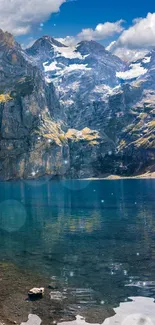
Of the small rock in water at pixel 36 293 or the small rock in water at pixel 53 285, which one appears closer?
the small rock in water at pixel 36 293

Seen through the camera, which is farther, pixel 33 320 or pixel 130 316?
pixel 130 316

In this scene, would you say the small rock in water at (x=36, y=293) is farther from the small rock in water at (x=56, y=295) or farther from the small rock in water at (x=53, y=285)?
the small rock in water at (x=53, y=285)

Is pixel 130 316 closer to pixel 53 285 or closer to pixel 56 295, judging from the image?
pixel 56 295

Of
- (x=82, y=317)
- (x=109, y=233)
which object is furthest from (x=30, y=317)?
(x=109, y=233)

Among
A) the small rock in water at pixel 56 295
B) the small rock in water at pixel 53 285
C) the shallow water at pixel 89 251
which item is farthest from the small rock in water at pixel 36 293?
the small rock in water at pixel 53 285

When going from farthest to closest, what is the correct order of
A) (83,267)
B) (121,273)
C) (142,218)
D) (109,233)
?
(142,218)
(109,233)
(83,267)
(121,273)

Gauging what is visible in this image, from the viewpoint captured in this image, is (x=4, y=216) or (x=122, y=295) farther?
(x=4, y=216)

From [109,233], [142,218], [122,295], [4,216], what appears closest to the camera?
[122,295]

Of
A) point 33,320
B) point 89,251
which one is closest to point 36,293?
point 33,320

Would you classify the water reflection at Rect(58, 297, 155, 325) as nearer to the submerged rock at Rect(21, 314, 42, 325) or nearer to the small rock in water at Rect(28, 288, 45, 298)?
the submerged rock at Rect(21, 314, 42, 325)

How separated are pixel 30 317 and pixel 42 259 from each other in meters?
24.7

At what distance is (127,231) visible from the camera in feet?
285

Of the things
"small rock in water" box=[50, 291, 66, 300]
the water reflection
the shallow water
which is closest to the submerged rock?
the water reflection

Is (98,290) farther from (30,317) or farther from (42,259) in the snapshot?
(42,259)
